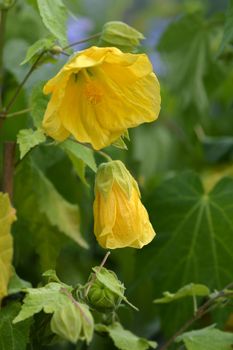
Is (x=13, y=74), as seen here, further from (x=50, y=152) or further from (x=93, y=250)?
(x=93, y=250)

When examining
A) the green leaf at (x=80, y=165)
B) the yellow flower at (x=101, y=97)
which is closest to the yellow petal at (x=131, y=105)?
the yellow flower at (x=101, y=97)

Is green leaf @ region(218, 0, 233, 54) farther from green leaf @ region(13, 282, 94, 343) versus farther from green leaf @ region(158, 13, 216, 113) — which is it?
green leaf @ region(158, 13, 216, 113)

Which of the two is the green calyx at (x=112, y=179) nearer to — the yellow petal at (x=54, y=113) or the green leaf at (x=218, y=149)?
the yellow petal at (x=54, y=113)

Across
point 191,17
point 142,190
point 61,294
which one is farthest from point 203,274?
point 191,17

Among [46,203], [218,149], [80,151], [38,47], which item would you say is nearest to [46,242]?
[46,203]

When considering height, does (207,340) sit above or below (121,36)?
below

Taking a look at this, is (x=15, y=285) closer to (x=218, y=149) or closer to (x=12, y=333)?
(x=12, y=333)
